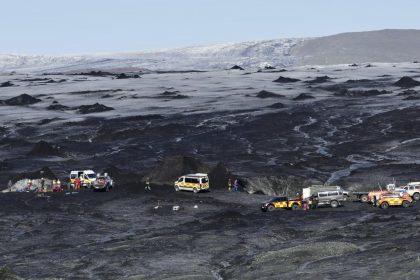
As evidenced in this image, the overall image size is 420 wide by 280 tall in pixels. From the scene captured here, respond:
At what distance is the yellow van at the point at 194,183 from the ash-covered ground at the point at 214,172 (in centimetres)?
97

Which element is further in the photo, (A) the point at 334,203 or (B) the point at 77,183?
(B) the point at 77,183

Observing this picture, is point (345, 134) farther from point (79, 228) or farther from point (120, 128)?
point (79, 228)

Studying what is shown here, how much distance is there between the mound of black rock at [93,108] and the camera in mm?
130875

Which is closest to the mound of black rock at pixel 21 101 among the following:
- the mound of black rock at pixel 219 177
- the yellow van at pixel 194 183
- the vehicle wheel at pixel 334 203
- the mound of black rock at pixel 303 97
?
the mound of black rock at pixel 303 97

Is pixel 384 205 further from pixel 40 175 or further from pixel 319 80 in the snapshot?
pixel 319 80

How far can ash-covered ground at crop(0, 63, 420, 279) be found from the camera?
35.8 metres

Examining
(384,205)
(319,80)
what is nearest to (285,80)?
(319,80)

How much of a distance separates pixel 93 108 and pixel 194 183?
251 feet

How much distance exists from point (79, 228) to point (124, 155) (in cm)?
3912

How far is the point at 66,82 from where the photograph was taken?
7692 inches

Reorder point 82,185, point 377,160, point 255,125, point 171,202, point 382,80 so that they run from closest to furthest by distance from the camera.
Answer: point 171,202 → point 82,185 → point 377,160 → point 255,125 → point 382,80

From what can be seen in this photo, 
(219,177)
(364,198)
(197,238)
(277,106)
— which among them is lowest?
(277,106)

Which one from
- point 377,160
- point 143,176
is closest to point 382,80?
point 377,160

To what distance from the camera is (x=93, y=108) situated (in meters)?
133
